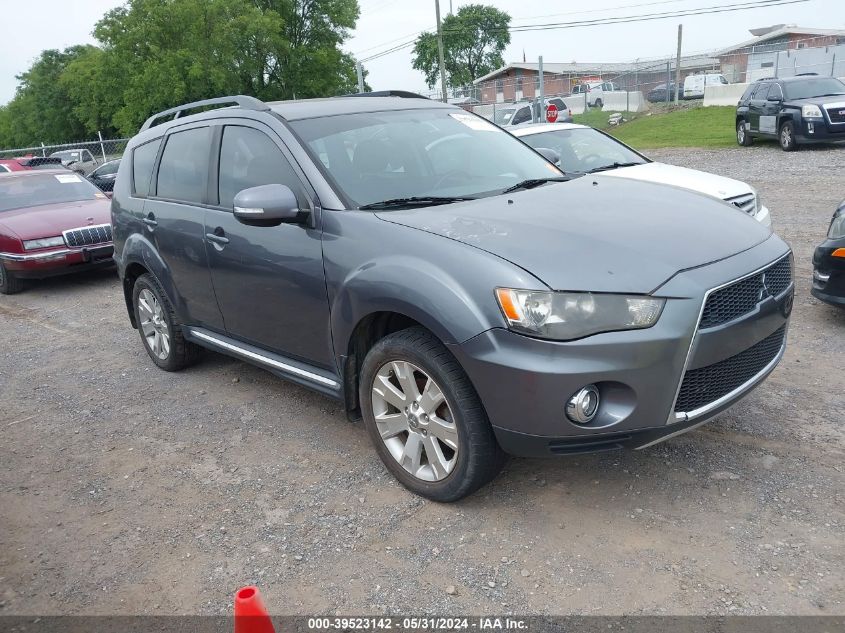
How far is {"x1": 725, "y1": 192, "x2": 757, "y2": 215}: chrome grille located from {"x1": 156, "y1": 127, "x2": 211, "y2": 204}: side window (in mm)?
4364

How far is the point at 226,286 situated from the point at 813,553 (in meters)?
3.28

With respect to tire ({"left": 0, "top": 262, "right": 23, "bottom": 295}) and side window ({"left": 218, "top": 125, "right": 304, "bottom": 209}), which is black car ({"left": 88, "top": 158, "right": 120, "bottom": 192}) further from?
side window ({"left": 218, "top": 125, "right": 304, "bottom": 209})

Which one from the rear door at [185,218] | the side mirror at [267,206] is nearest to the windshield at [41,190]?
the rear door at [185,218]

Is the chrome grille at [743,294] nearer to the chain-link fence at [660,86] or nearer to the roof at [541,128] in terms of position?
the roof at [541,128]

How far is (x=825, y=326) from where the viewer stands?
5297 millimetres

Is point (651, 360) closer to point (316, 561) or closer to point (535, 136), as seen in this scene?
point (316, 561)

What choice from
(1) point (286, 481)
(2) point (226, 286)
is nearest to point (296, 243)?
(2) point (226, 286)

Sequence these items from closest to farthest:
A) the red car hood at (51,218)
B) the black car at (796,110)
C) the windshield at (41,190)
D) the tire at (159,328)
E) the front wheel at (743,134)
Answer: the tire at (159,328) → the red car hood at (51,218) → the windshield at (41,190) → the black car at (796,110) → the front wheel at (743,134)

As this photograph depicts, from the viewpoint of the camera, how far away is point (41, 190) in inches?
392

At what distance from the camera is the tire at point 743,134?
17375mm

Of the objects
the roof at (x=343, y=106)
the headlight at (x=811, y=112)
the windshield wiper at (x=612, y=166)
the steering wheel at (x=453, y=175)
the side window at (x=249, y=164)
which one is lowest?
the headlight at (x=811, y=112)

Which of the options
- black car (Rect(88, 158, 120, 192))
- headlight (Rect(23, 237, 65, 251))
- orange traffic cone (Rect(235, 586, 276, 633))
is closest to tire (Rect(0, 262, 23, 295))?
headlight (Rect(23, 237, 65, 251))

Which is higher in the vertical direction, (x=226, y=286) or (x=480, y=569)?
(x=226, y=286)

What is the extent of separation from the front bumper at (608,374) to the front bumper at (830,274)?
99.2 inches
